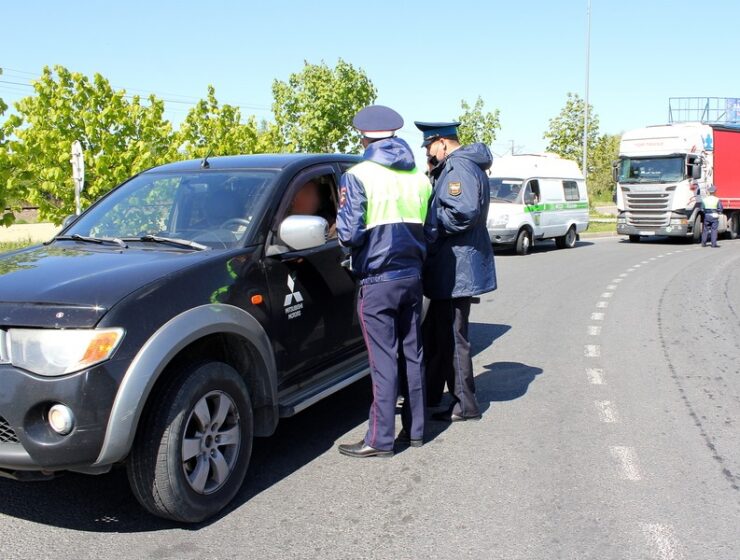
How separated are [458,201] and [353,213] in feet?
2.97

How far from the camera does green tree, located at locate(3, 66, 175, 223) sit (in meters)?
16.6

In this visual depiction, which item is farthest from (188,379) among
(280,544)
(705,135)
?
(705,135)

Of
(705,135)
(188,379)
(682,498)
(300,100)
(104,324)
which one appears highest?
(300,100)

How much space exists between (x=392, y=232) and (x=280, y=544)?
6.01 feet

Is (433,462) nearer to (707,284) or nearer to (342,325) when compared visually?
(342,325)

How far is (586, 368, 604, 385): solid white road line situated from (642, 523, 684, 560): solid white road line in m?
2.84

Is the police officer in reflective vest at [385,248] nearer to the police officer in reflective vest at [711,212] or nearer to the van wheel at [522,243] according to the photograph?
the van wheel at [522,243]

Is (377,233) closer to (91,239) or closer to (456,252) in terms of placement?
(456,252)

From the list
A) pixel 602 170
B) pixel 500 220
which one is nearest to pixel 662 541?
pixel 500 220

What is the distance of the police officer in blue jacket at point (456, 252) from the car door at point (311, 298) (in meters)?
0.60

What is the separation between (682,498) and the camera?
12.8 ft

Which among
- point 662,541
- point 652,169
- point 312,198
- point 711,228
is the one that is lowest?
point 662,541

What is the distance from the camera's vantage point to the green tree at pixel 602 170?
52594 millimetres

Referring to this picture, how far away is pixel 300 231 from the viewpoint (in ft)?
13.4
